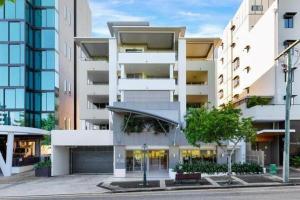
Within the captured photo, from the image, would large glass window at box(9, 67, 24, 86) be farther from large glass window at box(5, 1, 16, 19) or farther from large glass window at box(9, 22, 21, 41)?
large glass window at box(5, 1, 16, 19)

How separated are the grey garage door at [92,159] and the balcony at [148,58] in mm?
9516

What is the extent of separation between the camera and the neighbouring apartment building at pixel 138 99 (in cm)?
4262

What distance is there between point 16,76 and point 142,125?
91.7 feet

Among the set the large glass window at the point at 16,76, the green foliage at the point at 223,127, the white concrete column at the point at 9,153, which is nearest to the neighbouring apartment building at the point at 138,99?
the white concrete column at the point at 9,153

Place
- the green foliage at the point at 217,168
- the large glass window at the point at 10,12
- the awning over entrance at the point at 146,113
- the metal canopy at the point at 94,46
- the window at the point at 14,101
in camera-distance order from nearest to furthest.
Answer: the green foliage at the point at 217,168 < the awning over entrance at the point at 146,113 < the metal canopy at the point at 94,46 < the window at the point at 14,101 < the large glass window at the point at 10,12

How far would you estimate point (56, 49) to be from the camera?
67.6 metres

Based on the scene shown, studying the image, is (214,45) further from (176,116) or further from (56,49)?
(56,49)

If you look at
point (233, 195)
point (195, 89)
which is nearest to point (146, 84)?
point (195, 89)

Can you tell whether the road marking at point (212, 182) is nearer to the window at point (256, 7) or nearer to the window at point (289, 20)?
the window at point (289, 20)

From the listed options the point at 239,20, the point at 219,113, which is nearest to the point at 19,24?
the point at 239,20

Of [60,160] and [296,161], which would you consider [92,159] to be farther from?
[296,161]

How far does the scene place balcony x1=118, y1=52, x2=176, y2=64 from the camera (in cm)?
4738

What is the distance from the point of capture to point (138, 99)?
47.0 metres

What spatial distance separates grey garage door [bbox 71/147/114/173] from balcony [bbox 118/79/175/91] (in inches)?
272
